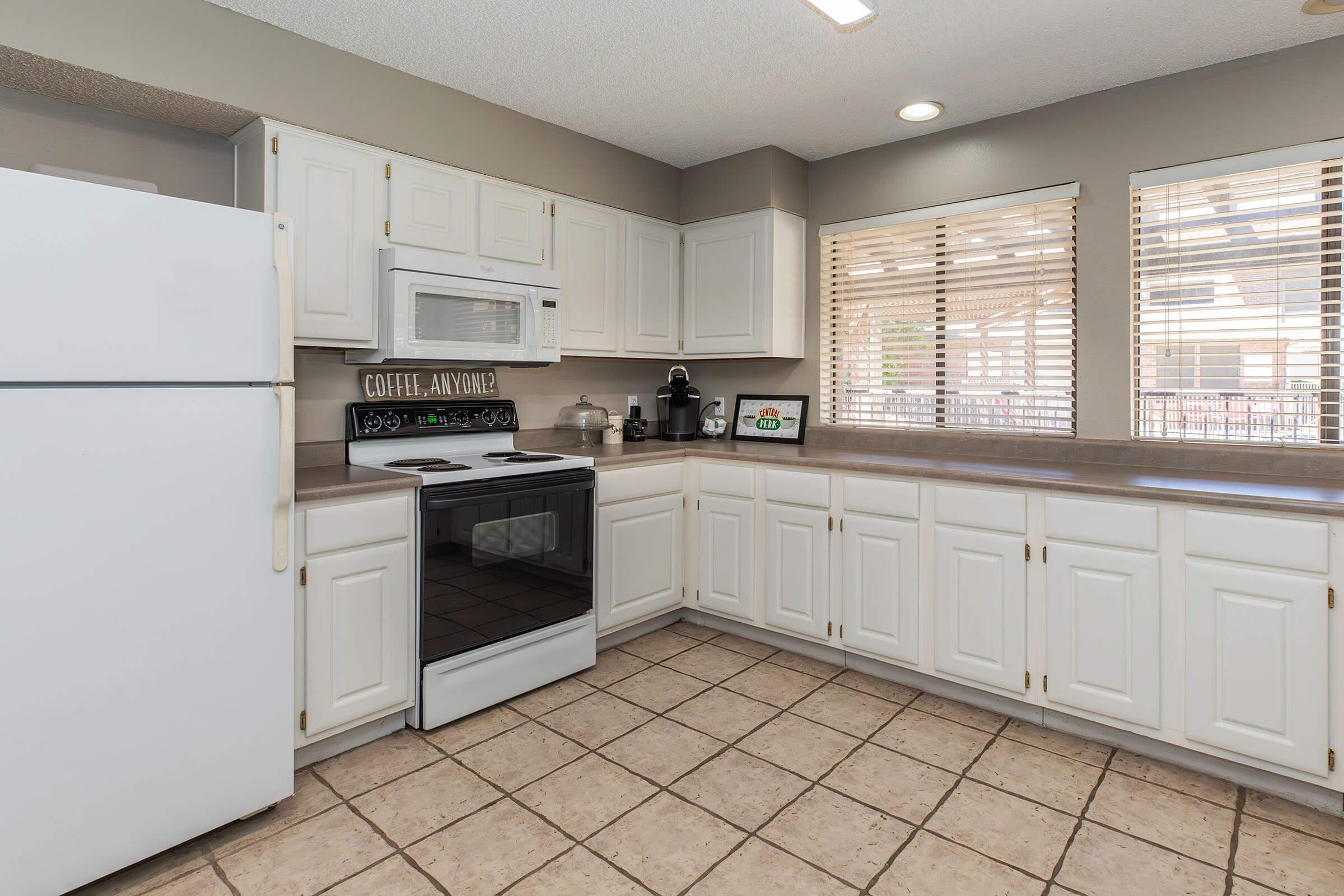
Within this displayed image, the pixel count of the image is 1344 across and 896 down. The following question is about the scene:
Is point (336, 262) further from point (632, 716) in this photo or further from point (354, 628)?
point (632, 716)

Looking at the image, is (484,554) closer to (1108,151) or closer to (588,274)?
(588,274)

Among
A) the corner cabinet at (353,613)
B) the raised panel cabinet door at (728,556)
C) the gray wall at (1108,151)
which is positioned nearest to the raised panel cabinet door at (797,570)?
the raised panel cabinet door at (728,556)

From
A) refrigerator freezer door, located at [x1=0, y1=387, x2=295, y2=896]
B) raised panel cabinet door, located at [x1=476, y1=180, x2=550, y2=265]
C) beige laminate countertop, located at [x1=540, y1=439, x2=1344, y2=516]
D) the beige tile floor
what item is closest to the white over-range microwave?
raised panel cabinet door, located at [x1=476, y1=180, x2=550, y2=265]

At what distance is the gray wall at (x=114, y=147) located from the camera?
2.21 meters

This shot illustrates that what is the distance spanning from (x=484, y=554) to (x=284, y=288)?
1.11m

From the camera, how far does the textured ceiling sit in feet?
7.50

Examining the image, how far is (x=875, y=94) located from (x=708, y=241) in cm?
117

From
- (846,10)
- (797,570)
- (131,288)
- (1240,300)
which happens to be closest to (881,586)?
(797,570)

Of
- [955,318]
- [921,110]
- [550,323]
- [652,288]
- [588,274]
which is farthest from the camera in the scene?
[652,288]

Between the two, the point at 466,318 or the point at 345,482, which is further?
the point at 466,318

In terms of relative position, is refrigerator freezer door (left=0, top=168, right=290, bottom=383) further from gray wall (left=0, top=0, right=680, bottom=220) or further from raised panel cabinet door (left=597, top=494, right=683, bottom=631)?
raised panel cabinet door (left=597, top=494, right=683, bottom=631)

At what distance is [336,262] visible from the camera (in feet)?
8.44

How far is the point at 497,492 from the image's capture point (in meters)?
2.59

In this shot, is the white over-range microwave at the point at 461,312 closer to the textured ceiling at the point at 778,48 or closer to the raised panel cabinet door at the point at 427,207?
the raised panel cabinet door at the point at 427,207
